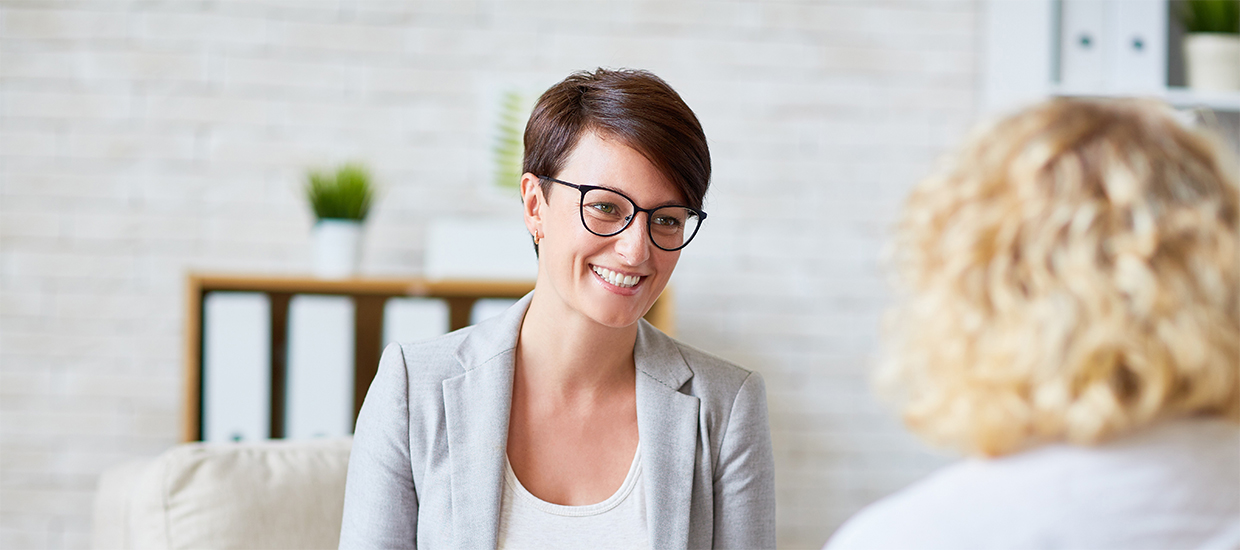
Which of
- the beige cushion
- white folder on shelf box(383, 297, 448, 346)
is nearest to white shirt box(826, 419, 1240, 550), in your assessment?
the beige cushion

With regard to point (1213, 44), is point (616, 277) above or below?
below

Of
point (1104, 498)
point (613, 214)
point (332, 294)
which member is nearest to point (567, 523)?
point (613, 214)

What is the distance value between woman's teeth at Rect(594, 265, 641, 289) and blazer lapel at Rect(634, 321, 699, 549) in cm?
17

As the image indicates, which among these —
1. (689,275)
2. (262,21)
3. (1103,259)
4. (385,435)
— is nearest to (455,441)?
(385,435)

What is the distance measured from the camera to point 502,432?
51.9 inches

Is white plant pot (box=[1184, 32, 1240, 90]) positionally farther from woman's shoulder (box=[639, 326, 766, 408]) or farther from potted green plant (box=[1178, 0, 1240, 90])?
woman's shoulder (box=[639, 326, 766, 408])

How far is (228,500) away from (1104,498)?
115 centimetres

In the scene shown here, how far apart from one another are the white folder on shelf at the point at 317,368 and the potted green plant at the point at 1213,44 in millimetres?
2208

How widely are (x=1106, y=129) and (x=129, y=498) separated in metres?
1.35

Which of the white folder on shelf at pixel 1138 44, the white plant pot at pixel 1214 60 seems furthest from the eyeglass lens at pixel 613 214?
the white plant pot at pixel 1214 60

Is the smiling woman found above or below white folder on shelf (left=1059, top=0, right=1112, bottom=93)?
below

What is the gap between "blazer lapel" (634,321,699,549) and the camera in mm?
1300

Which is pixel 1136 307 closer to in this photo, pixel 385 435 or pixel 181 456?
pixel 385 435

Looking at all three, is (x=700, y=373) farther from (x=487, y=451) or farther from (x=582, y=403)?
(x=487, y=451)
